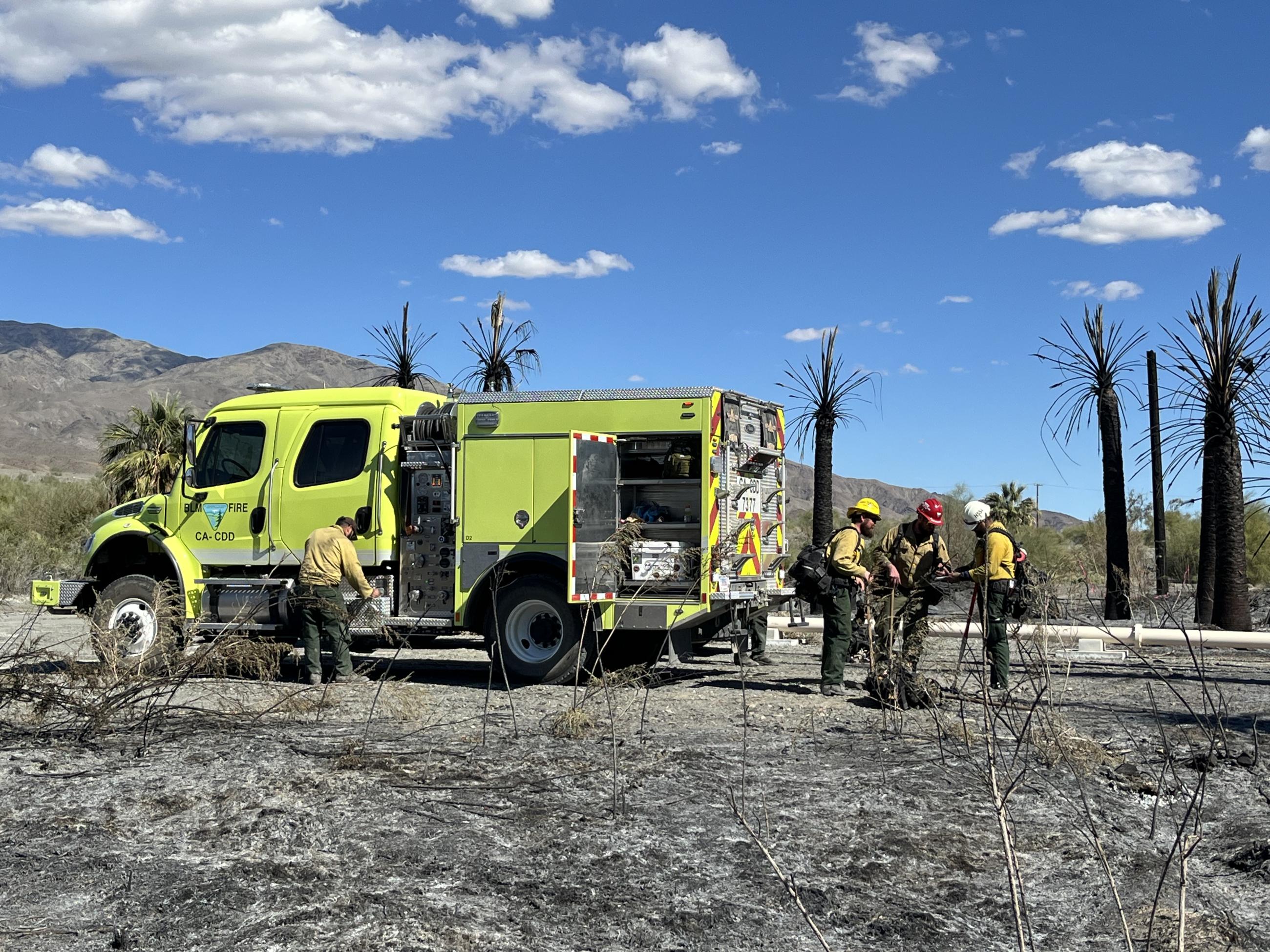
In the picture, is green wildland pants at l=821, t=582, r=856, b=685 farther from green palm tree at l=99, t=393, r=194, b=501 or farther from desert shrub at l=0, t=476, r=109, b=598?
desert shrub at l=0, t=476, r=109, b=598

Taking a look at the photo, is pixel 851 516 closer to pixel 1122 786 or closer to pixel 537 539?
pixel 537 539

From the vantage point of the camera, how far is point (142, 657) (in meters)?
9.18

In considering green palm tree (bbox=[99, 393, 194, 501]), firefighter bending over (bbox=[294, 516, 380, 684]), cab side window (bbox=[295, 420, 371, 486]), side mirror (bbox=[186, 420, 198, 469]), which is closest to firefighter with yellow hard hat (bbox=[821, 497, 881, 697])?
firefighter bending over (bbox=[294, 516, 380, 684])

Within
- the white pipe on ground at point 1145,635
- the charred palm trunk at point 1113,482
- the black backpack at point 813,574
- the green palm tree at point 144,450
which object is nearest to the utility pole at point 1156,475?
the charred palm trunk at point 1113,482

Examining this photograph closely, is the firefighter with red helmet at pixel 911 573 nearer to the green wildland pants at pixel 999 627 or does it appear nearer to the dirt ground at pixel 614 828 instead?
the green wildland pants at pixel 999 627

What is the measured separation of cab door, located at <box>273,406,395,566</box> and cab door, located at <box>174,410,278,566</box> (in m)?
0.19

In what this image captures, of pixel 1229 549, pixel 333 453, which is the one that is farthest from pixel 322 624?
pixel 1229 549

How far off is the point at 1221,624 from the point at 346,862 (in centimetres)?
1584

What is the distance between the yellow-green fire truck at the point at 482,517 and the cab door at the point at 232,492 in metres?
0.02

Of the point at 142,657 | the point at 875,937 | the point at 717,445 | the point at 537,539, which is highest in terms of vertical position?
the point at 717,445

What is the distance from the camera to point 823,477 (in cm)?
2206

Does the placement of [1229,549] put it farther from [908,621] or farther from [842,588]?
[842,588]

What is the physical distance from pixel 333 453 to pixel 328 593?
1871 millimetres

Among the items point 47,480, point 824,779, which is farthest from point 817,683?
point 47,480
